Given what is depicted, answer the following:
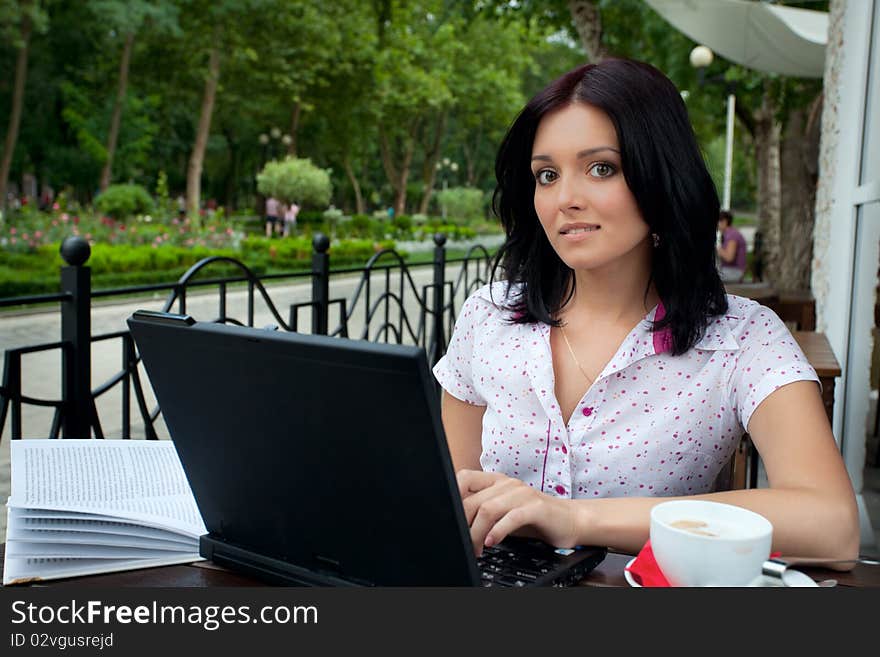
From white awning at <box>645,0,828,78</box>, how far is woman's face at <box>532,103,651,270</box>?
6037mm

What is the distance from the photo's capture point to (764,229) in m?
12.9

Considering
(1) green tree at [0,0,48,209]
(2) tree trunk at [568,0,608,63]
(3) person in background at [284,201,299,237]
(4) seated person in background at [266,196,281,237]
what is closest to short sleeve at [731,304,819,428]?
(2) tree trunk at [568,0,608,63]

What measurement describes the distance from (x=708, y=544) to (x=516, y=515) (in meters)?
0.30

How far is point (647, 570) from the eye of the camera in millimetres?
998

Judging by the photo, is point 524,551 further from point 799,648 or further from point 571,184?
point 571,184

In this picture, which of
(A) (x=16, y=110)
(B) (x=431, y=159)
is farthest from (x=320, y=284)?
(B) (x=431, y=159)

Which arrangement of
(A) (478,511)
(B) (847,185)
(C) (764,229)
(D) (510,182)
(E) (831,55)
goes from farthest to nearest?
(C) (764,229)
(E) (831,55)
(B) (847,185)
(D) (510,182)
(A) (478,511)

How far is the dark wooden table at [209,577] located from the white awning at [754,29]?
21.6ft

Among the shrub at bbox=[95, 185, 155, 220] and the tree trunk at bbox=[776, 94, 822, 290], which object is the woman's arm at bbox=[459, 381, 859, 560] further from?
the shrub at bbox=[95, 185, 155, 220]

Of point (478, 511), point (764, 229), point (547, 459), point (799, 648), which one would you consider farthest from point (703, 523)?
point (764, 229)

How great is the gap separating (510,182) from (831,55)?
365 cm

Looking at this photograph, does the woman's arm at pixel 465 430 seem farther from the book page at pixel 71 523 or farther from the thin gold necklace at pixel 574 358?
the book page at pixel 71 523

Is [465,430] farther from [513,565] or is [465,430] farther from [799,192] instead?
[799,192]

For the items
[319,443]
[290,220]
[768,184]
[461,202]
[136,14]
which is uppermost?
[136,14]
